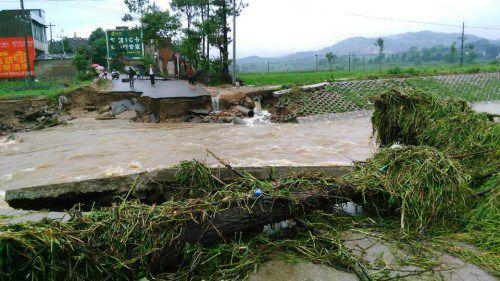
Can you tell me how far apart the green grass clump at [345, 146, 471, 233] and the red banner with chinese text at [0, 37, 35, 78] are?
40.5 metres

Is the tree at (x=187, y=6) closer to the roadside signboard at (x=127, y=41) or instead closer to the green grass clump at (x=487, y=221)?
the roadside signboard at (x=127, y=41)

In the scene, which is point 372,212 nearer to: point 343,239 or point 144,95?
point 343,239

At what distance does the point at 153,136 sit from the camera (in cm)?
1561

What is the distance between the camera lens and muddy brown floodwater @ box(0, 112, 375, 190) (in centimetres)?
1093

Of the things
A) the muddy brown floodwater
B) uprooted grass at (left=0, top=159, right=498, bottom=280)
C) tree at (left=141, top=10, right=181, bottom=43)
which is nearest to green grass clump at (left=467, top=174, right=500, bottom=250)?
uprooted grass at (left=0, top=159, right=498, bottom=280)

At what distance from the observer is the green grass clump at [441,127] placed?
17.5 ft

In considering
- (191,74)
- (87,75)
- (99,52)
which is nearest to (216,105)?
(191,74)

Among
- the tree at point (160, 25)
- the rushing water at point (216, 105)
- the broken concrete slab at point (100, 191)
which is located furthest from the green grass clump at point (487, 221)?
the tree at point (160, 25)

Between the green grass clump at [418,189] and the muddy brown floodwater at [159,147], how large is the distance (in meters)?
4.25

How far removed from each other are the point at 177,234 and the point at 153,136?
502 inches

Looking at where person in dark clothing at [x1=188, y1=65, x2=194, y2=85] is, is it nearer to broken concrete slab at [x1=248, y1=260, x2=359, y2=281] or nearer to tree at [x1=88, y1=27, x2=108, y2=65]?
broken concrete slab at [x1=248, y1=260, x2=359, y2=281]

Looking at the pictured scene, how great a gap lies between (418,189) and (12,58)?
42.6 meters

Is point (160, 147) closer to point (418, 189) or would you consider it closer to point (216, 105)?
point (216, 105)

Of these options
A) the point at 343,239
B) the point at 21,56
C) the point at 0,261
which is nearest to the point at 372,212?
the point at 343,239
